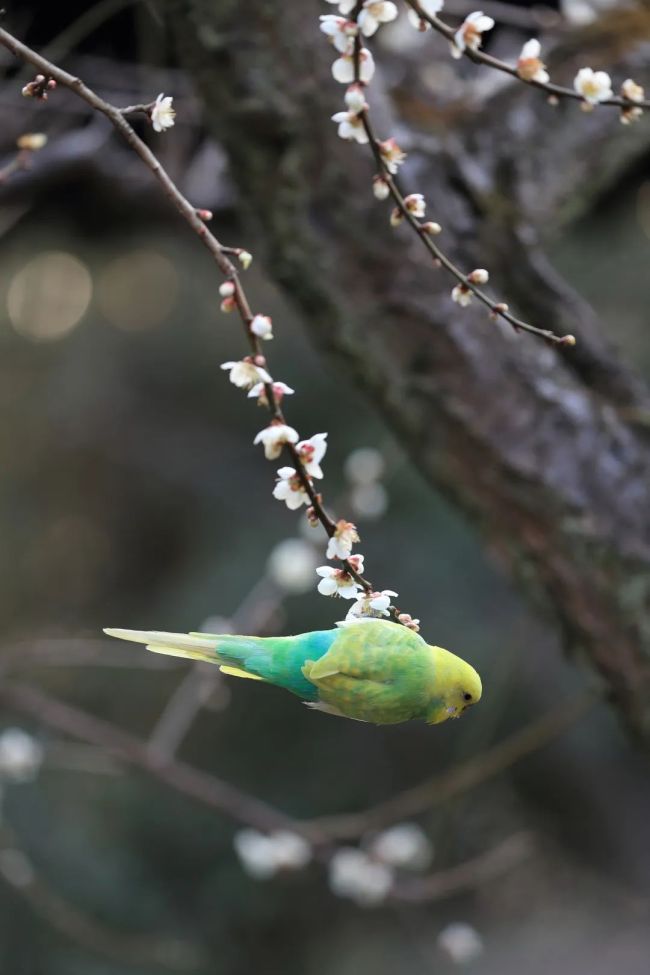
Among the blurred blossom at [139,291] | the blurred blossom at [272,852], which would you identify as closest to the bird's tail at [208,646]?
the blurred blossom at [272,852]

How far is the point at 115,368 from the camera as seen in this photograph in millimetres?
2748

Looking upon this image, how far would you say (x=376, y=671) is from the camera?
1.43 feet

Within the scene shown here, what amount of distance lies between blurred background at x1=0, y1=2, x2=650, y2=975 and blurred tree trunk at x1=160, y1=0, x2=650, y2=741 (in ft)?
1.86

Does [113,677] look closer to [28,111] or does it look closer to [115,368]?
[115,368]

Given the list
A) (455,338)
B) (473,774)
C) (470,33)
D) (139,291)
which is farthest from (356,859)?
(139,291)

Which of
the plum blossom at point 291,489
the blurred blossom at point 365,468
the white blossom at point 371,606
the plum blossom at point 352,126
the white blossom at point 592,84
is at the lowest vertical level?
the blurred blossom at point 365,468

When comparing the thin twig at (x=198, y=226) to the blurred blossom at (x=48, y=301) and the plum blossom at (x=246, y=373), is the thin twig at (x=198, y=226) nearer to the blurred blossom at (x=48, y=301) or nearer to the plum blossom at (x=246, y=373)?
the plum blossom at (x=246, y=373)

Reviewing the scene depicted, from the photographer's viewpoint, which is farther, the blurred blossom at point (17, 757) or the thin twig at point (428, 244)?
the blurred blossom at point (17, 757)

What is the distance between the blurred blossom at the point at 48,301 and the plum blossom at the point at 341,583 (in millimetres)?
2504

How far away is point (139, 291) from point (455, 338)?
1.96 metres

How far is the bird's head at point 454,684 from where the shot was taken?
1.44 ft

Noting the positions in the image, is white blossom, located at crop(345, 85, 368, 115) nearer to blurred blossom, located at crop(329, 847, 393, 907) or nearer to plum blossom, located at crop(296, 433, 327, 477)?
plum blossom, located at crop(296, 433, 327, 477)

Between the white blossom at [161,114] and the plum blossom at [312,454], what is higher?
the white blossom at [161,114]

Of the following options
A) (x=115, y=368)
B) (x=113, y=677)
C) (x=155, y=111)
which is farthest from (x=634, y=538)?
(x=115, y=368)
